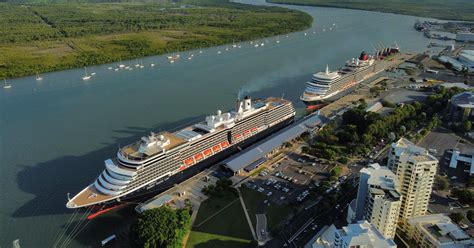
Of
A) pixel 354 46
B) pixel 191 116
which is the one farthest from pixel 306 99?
pixel 354 46

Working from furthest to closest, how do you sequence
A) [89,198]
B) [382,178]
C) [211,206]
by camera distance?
[211,206]
[89,198]
[382,178]

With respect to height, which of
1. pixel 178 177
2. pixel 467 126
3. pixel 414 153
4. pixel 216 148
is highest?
pixel 414 153

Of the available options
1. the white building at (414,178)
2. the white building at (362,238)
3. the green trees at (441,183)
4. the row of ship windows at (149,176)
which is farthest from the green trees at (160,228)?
the green trees at (441,183)

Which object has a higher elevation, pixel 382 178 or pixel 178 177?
pixel 382 178

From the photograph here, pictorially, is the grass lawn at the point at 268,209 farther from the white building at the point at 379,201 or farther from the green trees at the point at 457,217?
the green trees at the point at 457,217

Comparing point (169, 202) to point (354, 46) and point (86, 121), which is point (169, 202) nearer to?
point (86, 121)

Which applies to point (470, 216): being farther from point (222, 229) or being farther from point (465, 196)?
point (222, 229)

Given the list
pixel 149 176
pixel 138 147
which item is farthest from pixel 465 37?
pixel 149 176
